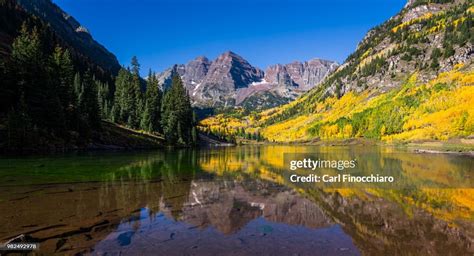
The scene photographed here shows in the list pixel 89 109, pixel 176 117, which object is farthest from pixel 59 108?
pixel 176 117

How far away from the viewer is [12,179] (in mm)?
26500

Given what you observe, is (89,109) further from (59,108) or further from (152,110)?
(152,110)

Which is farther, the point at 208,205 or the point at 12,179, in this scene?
the point at 12,179

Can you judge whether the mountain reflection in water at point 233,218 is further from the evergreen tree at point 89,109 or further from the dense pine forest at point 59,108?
the evergreen tree at point 89,109

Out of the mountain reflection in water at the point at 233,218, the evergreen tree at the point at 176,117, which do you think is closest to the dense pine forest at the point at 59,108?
the evergreen tree at the point at 176,117

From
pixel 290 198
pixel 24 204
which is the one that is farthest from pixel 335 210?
pixel 24 204

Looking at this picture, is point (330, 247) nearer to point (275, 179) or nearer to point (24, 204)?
point (24, 204)

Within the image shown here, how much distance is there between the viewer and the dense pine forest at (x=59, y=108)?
60.8 metres

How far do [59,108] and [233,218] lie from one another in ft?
218

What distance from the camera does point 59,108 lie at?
229ft

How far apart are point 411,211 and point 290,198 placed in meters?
7.06

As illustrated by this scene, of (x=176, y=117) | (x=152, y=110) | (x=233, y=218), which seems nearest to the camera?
(x=233, y=218)

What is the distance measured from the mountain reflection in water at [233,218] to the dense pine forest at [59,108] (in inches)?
Answer: 1597

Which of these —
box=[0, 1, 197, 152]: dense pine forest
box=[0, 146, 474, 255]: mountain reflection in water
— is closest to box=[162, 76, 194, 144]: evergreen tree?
box=[0, 1, 197, 152]: dense pine forest
